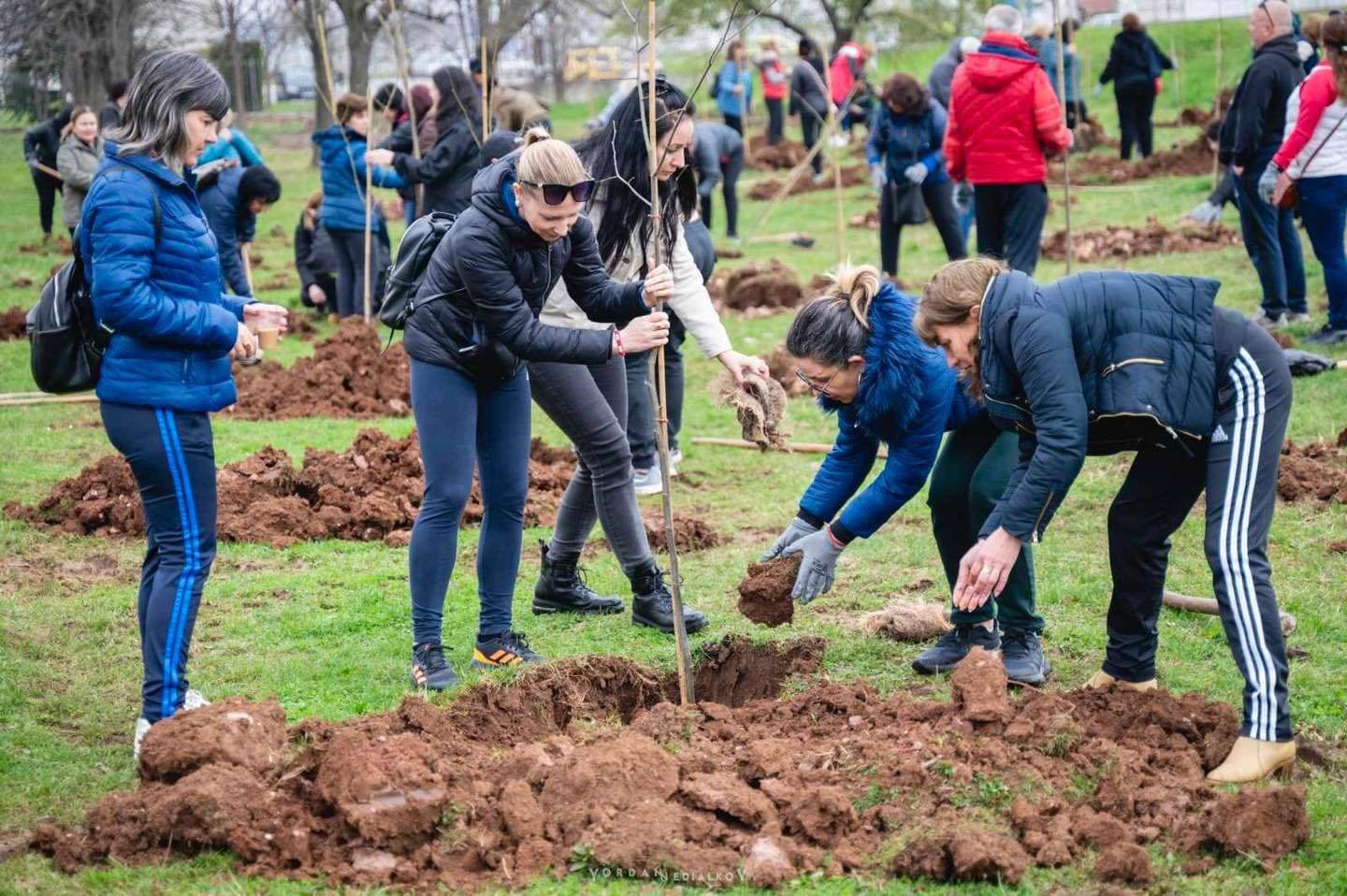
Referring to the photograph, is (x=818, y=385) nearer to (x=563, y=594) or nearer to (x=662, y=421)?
Result: (x=662, y=421)

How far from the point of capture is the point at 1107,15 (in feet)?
133

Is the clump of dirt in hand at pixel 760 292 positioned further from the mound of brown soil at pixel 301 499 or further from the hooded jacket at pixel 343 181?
the mound of brown soil at pixel 301 499

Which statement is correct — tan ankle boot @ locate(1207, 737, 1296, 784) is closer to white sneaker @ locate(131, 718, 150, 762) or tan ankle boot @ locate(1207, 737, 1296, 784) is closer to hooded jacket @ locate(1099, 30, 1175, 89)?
white sneaker @ locate(131, 718, 150, 762)

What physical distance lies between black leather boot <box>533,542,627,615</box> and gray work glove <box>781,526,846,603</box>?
4.90 ft

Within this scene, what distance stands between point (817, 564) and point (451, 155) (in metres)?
6.94

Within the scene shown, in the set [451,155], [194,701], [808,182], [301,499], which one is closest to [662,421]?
[194,701]

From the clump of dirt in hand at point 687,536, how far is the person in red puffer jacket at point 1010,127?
15.7 feet

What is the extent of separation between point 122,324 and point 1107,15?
4070cm

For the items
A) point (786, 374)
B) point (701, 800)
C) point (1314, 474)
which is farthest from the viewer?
point (786, 374)

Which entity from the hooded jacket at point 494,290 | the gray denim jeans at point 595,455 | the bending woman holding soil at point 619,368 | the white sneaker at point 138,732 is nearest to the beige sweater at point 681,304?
the bending woman holding soil at point 619,368

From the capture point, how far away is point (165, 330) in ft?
14.1

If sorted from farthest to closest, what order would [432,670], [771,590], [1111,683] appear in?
1. [432,670]
2. [771,590]
3. [1111,683]

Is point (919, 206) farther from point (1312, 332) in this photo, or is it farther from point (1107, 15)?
point (1107, 15)

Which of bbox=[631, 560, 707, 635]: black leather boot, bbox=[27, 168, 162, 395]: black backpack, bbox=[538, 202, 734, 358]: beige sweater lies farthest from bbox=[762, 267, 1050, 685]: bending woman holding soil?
bbox=[27, 168, 162, 395]: black backpack
